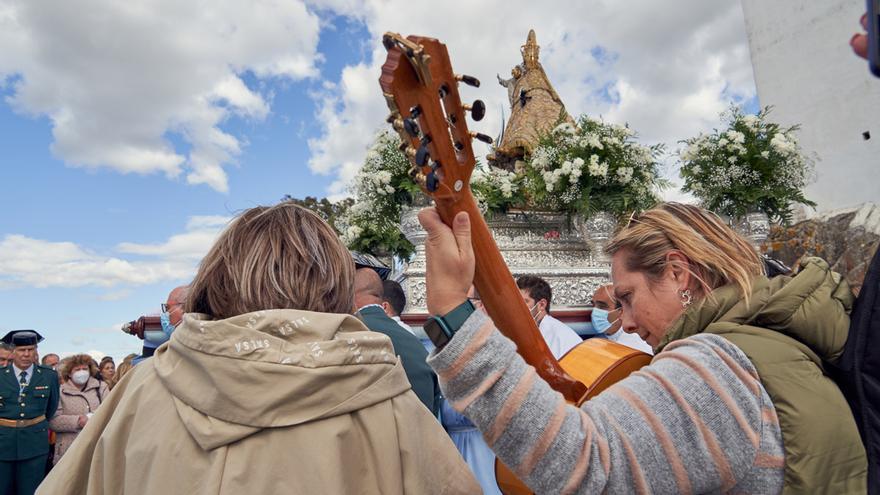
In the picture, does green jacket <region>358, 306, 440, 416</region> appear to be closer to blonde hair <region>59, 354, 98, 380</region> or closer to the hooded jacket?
the hooded jacket

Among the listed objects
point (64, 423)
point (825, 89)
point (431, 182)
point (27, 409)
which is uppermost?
point (825, 89)

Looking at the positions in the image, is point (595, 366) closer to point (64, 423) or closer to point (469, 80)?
point (469, 80)

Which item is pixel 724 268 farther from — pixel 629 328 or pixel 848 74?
pixel 848 74

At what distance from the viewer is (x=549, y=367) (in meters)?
1.75

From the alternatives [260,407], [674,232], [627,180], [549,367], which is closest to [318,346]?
[260,407]

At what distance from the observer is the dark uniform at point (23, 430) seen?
266 inches

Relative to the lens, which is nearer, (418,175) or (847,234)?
(418,175)

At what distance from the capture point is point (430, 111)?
1.28m

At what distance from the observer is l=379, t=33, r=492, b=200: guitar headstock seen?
1.21 meters

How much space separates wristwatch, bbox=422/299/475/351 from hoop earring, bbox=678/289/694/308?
31.6 inches

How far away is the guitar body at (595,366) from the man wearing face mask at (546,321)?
1634mm

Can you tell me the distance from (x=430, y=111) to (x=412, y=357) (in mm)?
2086

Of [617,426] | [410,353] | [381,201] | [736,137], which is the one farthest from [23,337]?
[736,137]

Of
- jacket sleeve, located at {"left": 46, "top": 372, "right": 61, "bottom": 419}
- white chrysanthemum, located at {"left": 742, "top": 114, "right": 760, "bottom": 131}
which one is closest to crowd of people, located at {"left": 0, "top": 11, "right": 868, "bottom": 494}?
white chrysanthemum, located at {"left": 742, "top": 114, "right": 760, "bottom": 131}
